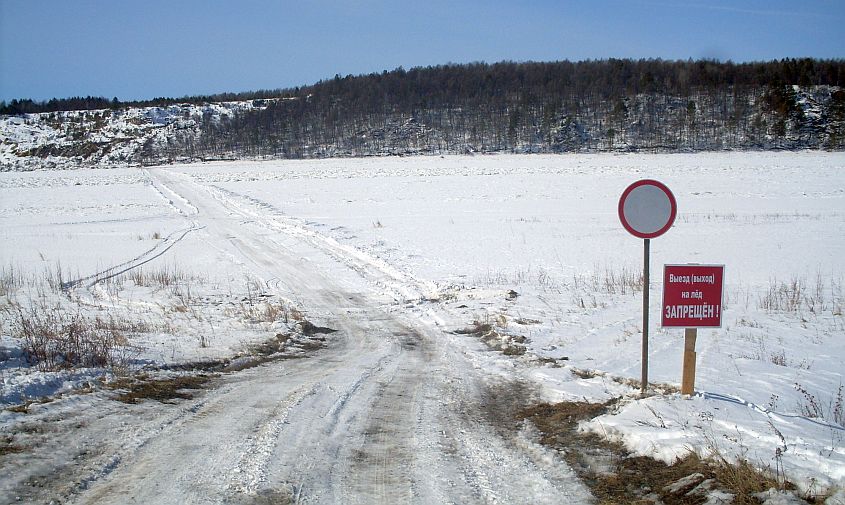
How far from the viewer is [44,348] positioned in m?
7.24

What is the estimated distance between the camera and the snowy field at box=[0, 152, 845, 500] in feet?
18.3

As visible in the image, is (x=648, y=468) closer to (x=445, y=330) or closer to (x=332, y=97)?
(x=445, y=330)

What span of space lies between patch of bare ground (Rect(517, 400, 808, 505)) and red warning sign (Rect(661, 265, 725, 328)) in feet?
4.75

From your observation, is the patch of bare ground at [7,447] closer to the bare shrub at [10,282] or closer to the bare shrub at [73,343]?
the bare shrub at [73,343]

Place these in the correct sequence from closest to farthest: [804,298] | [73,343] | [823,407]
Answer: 1. [823,407]
2. [73,343]
3. [804,298]

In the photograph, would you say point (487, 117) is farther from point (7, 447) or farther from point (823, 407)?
point (7, 447)

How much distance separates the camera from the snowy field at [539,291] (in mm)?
5578

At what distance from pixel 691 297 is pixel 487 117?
139152mm

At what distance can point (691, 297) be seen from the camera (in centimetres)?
569

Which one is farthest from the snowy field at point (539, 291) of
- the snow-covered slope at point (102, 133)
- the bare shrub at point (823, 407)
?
the snow-covered slope at point (102, 133)

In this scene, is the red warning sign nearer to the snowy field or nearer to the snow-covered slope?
the snowy field

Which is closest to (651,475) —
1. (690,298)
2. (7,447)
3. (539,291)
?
(690,298)

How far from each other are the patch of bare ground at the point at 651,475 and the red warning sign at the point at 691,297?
4.75 ft

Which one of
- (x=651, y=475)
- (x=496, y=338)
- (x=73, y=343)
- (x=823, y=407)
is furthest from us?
(x=496, y=338)
